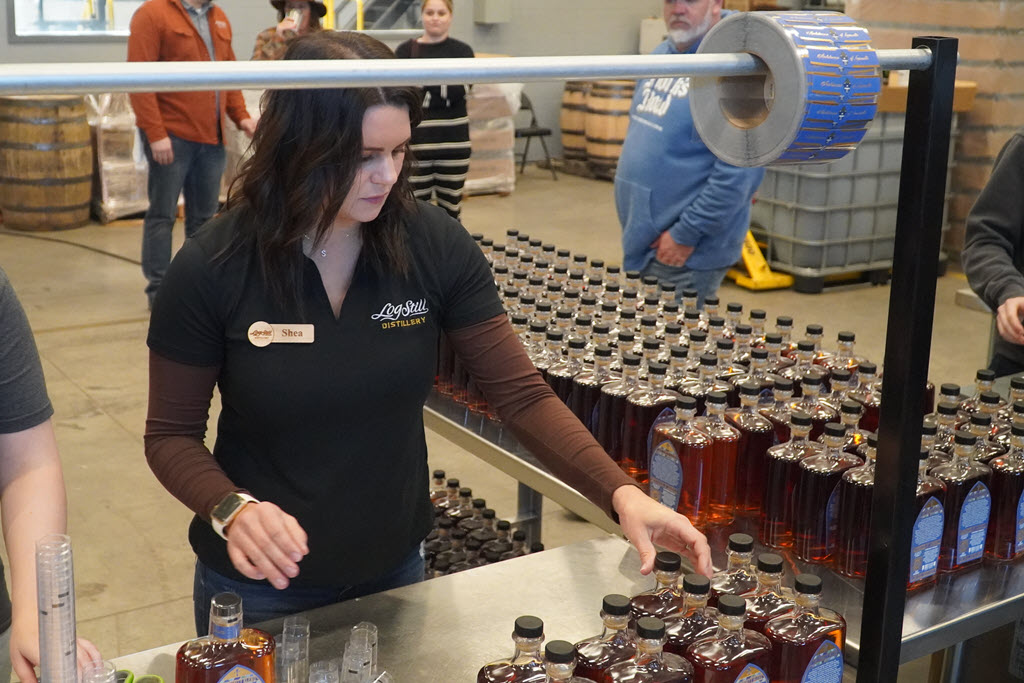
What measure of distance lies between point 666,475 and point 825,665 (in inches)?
24.0

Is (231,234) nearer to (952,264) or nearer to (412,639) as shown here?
(412,639)

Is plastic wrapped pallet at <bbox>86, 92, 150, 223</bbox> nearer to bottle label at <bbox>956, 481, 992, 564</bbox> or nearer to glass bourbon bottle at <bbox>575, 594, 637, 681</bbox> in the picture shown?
bottle label at <bbox>956, 481, 992, 564</bbox>

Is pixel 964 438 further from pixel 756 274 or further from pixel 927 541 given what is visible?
pixel 756 274

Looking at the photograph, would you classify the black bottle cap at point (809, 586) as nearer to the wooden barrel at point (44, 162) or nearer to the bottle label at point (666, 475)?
the bottle label at point (666, 475)

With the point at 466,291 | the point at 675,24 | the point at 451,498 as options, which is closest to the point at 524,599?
the point at 466,291

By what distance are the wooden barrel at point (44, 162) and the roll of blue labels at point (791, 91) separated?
7102mm

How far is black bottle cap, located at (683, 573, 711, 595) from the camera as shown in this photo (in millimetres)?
1421

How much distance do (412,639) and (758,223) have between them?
5.82 metres

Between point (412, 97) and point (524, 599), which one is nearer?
point (412, 97)

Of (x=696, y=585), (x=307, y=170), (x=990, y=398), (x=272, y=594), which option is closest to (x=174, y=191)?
(x=272, y=594)

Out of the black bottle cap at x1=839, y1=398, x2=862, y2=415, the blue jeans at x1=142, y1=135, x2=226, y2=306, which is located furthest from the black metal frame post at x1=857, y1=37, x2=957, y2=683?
the blue jeans at x1=142, y1=135, x2=226, y2=306

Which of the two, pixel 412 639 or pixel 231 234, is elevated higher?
pixel 231 234

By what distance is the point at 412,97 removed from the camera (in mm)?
1669

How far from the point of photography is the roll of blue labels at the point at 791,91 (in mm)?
1206
